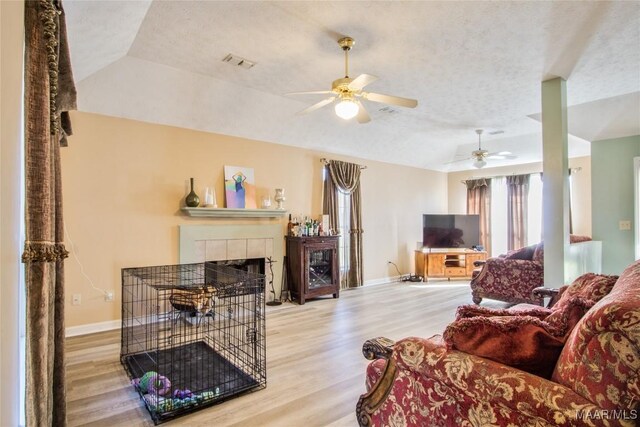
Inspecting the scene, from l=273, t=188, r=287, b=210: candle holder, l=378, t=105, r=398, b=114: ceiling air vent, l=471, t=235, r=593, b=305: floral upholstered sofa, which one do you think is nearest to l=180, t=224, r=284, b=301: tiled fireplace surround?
l=273, t=188, r=287, b=210: candle holder

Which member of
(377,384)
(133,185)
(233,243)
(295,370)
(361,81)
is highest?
(361,81)

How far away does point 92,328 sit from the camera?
3.80 m

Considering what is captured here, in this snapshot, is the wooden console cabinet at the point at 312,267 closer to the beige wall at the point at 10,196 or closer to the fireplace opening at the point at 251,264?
the fireplace opening at the point at 251,264

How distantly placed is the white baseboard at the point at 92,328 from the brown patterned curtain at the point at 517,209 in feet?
24.2

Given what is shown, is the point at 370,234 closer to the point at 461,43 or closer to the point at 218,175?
the point at 218,175

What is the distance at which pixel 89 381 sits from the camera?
2.64 meters

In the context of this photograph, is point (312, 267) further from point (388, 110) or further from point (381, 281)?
point (388, 110)

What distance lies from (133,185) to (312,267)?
2809 millimetres

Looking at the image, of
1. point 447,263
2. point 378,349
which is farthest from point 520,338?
point 447,263

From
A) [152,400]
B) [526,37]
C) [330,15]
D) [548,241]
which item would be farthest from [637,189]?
[152,400]

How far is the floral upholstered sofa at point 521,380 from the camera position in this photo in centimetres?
94

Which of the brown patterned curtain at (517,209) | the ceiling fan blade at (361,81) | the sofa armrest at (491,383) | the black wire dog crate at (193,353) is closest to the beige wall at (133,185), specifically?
the black wire dog crate at (193,353)

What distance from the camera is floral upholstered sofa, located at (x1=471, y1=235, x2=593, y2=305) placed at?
467 cm

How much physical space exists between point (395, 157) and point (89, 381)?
6.08 metres
